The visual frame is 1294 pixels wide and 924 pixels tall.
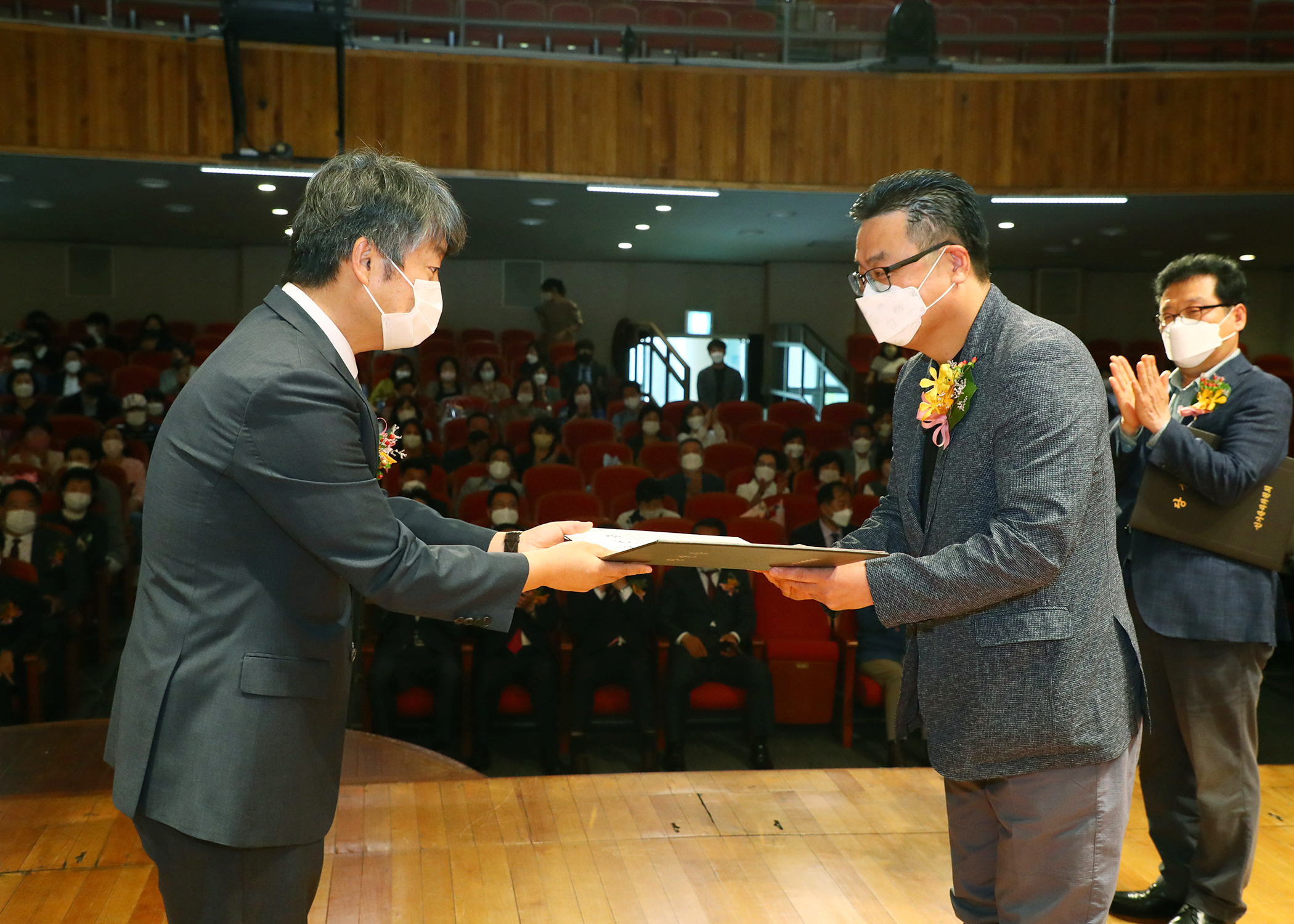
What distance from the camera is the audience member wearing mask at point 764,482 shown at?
665 centimetres

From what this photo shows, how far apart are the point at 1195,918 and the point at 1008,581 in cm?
144

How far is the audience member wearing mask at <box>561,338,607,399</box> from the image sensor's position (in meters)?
9.34

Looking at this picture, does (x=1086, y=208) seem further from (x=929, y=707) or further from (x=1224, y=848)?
(x=929, y=707)

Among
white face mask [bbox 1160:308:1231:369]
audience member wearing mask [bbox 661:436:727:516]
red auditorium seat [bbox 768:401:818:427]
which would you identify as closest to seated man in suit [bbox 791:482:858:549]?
audience member wearing mask [bbox 661:436:727:516]

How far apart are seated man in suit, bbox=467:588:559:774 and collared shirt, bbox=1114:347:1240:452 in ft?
8.76

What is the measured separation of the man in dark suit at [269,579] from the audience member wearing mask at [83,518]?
417 centimetres

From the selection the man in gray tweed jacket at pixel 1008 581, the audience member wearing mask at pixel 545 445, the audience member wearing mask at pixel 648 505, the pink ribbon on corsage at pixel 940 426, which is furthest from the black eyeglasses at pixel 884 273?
the audience member wearing mask at pixel 545 445

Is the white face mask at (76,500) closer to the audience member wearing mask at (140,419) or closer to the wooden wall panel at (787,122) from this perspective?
the audience member wearing mask at (140,419)

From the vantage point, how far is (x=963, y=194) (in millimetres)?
1693

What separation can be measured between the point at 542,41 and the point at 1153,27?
175 inches

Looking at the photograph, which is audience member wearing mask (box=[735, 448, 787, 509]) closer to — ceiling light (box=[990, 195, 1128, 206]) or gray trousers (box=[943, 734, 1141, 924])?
ceiling light (box=[990, 195, 1128, 206])

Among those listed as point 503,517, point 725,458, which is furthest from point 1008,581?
point 725,458

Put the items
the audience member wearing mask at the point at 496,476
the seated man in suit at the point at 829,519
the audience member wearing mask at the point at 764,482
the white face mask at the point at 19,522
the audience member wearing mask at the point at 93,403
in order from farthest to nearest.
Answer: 1. the audience member wearing mask at the point at 93,403
2. the audience member wearing mask at the point at 764,482
3. the audience member wearing mask at the point at 496,476
4. the seated man in suit at the point at 829,519
5. the white face mask at the point at 19,522

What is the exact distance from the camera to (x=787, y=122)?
7.64m
